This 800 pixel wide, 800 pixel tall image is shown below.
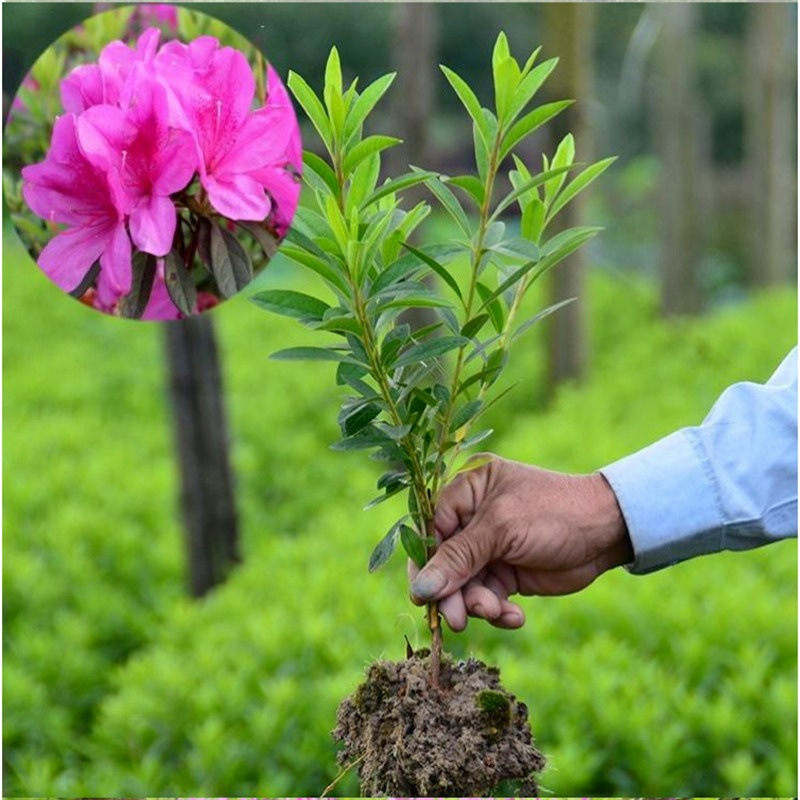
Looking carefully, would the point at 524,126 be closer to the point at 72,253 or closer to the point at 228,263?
the point at 228,263

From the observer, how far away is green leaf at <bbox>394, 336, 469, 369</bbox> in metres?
1.03

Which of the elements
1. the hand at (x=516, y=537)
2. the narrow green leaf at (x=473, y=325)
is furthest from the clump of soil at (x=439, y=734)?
the narrow green leaf at (x=473, y=325)

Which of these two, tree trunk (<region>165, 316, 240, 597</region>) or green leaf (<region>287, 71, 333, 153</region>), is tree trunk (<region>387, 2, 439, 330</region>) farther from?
green leaf (<region>287, 71, 333, 153</region>)

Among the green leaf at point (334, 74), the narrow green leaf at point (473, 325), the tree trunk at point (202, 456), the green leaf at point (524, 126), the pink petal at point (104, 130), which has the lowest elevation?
the tree trunk at point (202, 456)

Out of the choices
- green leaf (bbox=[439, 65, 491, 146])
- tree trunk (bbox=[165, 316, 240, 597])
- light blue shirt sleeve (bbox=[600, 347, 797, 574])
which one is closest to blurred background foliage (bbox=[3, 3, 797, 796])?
tree trunk (bbox=[165, 316, 240, 597])

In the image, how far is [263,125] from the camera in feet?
3.85

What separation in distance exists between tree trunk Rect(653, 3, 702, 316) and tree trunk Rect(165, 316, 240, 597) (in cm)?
338

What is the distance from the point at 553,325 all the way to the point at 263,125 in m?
3.69

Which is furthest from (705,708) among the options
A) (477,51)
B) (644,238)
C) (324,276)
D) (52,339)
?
(644,238)

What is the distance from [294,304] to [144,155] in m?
0.21

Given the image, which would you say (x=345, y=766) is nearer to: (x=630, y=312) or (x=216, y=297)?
(x=216, y=297)

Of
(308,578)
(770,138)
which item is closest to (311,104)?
(308,578)

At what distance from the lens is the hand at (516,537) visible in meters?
1.10

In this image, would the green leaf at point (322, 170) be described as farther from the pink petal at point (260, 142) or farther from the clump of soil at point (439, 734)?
the clump of soil at point (439, 734)
